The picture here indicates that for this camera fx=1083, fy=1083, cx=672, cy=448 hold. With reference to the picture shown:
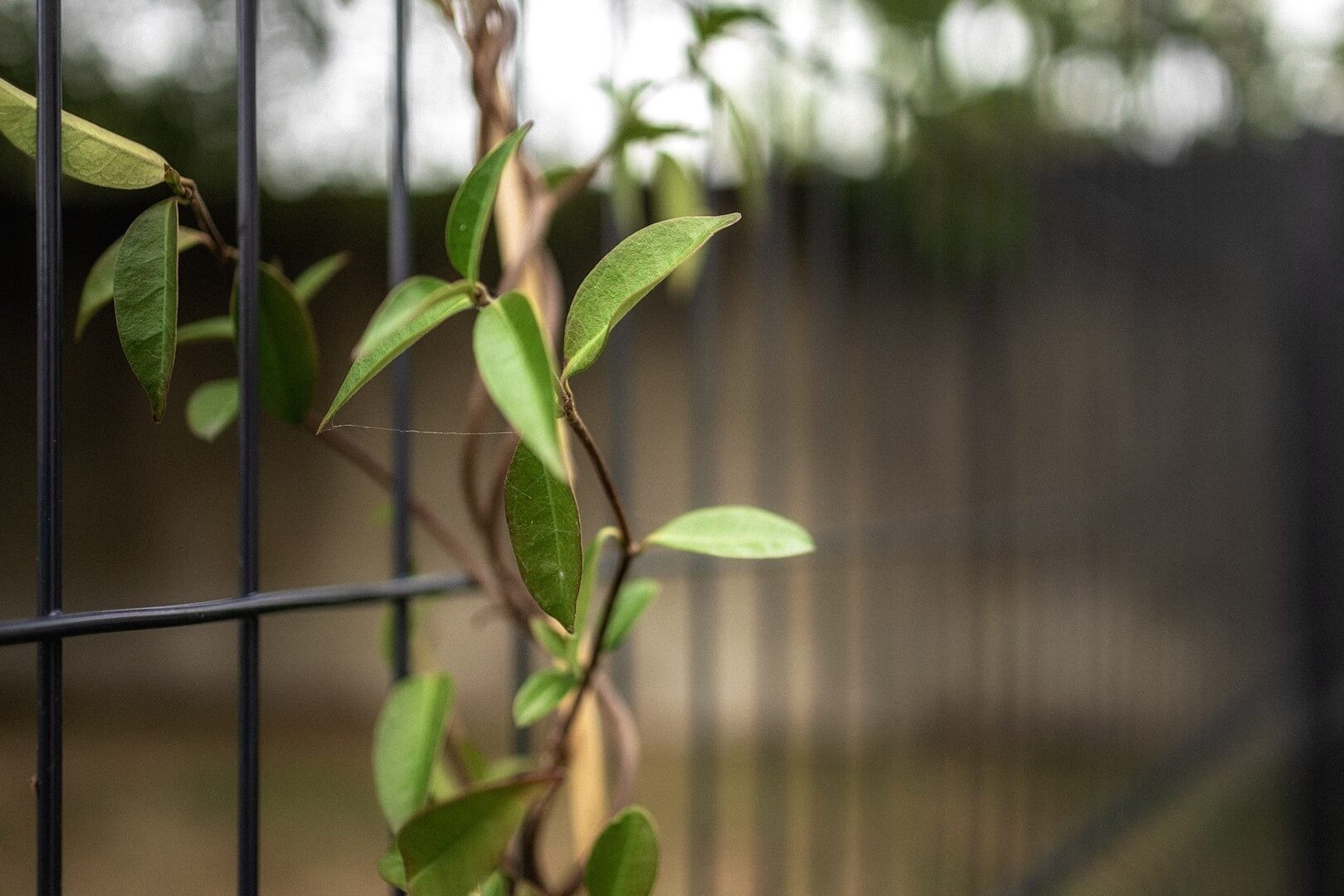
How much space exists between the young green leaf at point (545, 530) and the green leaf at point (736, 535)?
86 millimetres

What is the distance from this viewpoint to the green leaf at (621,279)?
315 mm

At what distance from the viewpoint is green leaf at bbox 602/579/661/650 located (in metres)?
0.49

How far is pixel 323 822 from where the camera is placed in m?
3.40

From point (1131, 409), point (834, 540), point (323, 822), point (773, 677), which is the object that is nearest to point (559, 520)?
point (834, 540)

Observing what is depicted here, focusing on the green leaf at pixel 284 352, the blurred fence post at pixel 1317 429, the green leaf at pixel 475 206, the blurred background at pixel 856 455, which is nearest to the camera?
the green leaf at pixel 475 206

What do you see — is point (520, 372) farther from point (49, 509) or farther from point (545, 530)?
point (49, 509)

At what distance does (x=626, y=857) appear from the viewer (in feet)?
1.45

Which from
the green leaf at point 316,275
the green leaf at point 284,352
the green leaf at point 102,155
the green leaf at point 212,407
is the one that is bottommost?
the green leaf at point 212,407

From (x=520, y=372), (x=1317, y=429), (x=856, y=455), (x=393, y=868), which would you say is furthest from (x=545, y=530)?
(x=1317, y=429)

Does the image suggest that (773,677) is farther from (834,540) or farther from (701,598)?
(701,598)

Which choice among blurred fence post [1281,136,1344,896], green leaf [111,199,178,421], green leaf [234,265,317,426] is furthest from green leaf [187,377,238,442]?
blurred fence post [1281,136,1344,896]

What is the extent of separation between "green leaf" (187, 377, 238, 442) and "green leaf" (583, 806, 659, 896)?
0.25m

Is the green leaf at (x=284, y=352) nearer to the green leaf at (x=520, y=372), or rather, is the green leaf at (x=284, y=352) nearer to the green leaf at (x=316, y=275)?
the green leaf at (x=316, y=275)

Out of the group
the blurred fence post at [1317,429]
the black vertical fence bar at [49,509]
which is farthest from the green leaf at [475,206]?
the blurred fence post at [1317,429]
